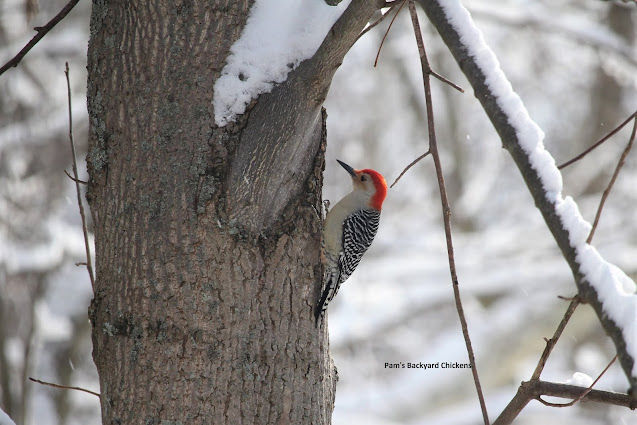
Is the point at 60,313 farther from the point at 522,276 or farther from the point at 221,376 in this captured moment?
the point at 221,376

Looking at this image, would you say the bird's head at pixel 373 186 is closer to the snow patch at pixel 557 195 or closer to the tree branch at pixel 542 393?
the tree branch at pixel 542 393

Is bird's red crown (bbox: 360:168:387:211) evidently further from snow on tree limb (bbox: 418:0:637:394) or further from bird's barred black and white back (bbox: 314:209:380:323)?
snow on tree limb (bbox: 418:0:637:394)

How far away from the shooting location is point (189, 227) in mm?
1853

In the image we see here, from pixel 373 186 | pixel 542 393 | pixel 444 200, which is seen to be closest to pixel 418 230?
pixel 373 186

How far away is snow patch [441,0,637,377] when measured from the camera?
109 cm

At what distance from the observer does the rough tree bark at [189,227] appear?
1.83 metres

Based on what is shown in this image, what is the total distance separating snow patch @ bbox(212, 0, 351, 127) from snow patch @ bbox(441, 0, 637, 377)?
0.60m

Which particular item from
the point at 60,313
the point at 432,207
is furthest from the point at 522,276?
the point at 60,313

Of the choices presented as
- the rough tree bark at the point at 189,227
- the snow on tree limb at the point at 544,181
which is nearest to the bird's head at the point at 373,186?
the rough tree bark at the point at 189,227

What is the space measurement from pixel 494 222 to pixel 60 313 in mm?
8129

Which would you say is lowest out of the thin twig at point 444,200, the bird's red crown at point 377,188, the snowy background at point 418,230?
the thin twig at point 444,200

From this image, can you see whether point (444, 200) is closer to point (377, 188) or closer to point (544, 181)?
point (544, 181)

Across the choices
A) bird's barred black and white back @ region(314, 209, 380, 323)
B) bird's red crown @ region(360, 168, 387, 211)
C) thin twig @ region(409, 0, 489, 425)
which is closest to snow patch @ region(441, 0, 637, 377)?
thin twig @ region(409, 0, 489, 425)

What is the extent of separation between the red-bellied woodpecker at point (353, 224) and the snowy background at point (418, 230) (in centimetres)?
268
